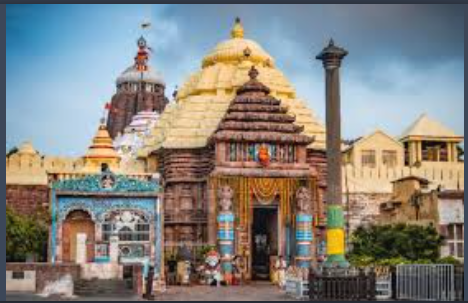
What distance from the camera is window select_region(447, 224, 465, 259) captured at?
109ft

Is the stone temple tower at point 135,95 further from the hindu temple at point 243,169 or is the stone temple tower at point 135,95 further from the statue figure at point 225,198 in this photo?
the statue figure at point 225,198

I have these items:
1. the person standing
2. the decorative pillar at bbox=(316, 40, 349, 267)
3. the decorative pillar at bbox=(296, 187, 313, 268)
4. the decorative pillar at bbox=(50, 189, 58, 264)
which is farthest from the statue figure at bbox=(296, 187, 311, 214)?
the decorative pillar at bbox=(50, 189, 58, 264)

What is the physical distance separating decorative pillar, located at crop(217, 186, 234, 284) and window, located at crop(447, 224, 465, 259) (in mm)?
8192

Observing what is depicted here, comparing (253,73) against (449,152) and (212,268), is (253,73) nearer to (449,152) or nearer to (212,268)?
(212,268)

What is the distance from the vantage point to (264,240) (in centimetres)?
3859

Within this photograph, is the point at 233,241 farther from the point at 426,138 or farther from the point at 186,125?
the point at 426,138

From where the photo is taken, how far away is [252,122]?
36.1m

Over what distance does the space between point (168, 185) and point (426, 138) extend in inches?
745

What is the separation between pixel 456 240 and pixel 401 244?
2.12m

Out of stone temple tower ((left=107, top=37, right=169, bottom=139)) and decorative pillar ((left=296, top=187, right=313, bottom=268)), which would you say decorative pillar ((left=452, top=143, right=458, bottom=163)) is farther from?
stone temple tower ((left=107, top=37, right=169, bottom=139))

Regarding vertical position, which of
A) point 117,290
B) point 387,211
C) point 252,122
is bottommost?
point 117,290

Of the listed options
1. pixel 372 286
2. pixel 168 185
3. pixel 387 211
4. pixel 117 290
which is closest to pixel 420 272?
pixel 372 286

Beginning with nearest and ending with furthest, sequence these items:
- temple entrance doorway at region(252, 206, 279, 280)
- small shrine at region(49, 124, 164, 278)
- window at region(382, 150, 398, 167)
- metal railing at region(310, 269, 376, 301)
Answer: metal railing at region(310, 269, 376, 301) < small shrine at region(49, 124, 164, 278) < temple entrance doorway at region(252, 206, 279, 280) < window at region(382, 150, 398, 167)

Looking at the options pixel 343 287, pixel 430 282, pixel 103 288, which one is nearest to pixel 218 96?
pixel 103 288
